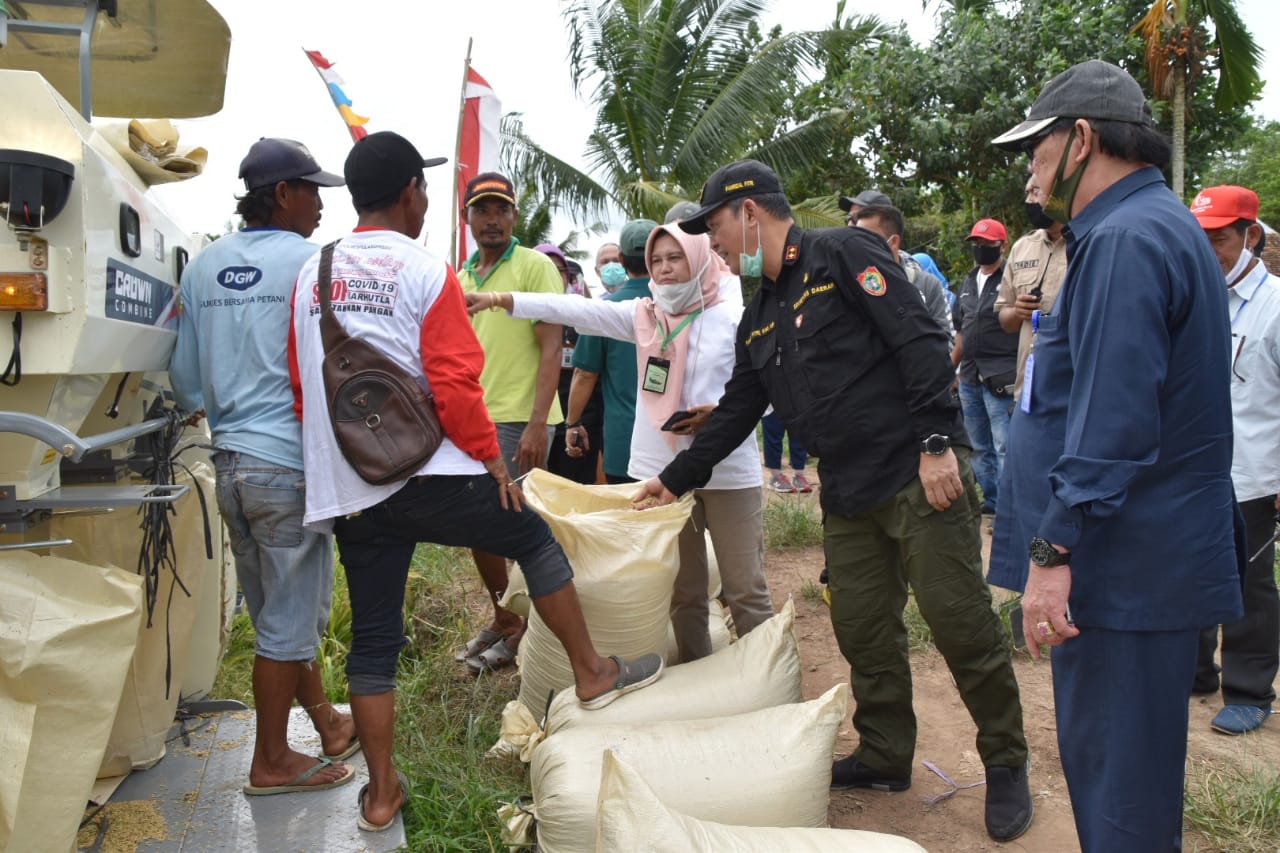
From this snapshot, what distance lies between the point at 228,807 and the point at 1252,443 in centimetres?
347

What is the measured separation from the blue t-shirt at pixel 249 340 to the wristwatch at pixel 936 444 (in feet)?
5.49

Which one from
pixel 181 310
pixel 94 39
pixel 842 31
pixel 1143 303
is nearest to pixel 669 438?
pixel 181 310

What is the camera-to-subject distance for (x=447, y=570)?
5.06 m

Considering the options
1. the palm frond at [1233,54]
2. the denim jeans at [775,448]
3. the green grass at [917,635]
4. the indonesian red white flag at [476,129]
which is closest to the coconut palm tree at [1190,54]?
the palm frond at [1233,54]

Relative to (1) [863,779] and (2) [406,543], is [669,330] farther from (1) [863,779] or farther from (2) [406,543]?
(1) [863,779]

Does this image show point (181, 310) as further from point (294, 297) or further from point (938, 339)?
point (938, 339)

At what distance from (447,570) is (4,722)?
3143 mm

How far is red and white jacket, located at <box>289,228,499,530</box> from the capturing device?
2.40 metres

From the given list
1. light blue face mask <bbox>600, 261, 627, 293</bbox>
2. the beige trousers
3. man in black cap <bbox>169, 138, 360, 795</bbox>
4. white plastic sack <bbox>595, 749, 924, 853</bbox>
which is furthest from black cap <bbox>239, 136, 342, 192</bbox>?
light blue face mask <bbox>600, 261, 627, 293</bbox>

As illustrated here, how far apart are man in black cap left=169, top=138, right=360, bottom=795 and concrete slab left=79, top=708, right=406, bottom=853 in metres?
0.10

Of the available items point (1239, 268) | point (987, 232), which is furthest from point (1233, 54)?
point (1239, 268)

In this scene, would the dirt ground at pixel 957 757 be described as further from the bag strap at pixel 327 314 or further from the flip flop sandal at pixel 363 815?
the bag strap at pixel 327 314

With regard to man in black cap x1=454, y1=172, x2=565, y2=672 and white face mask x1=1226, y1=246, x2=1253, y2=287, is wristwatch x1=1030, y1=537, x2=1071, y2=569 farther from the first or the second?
man in black cap x1=454, y1=172, x2=565, y2=672

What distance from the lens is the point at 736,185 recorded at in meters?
2.84
